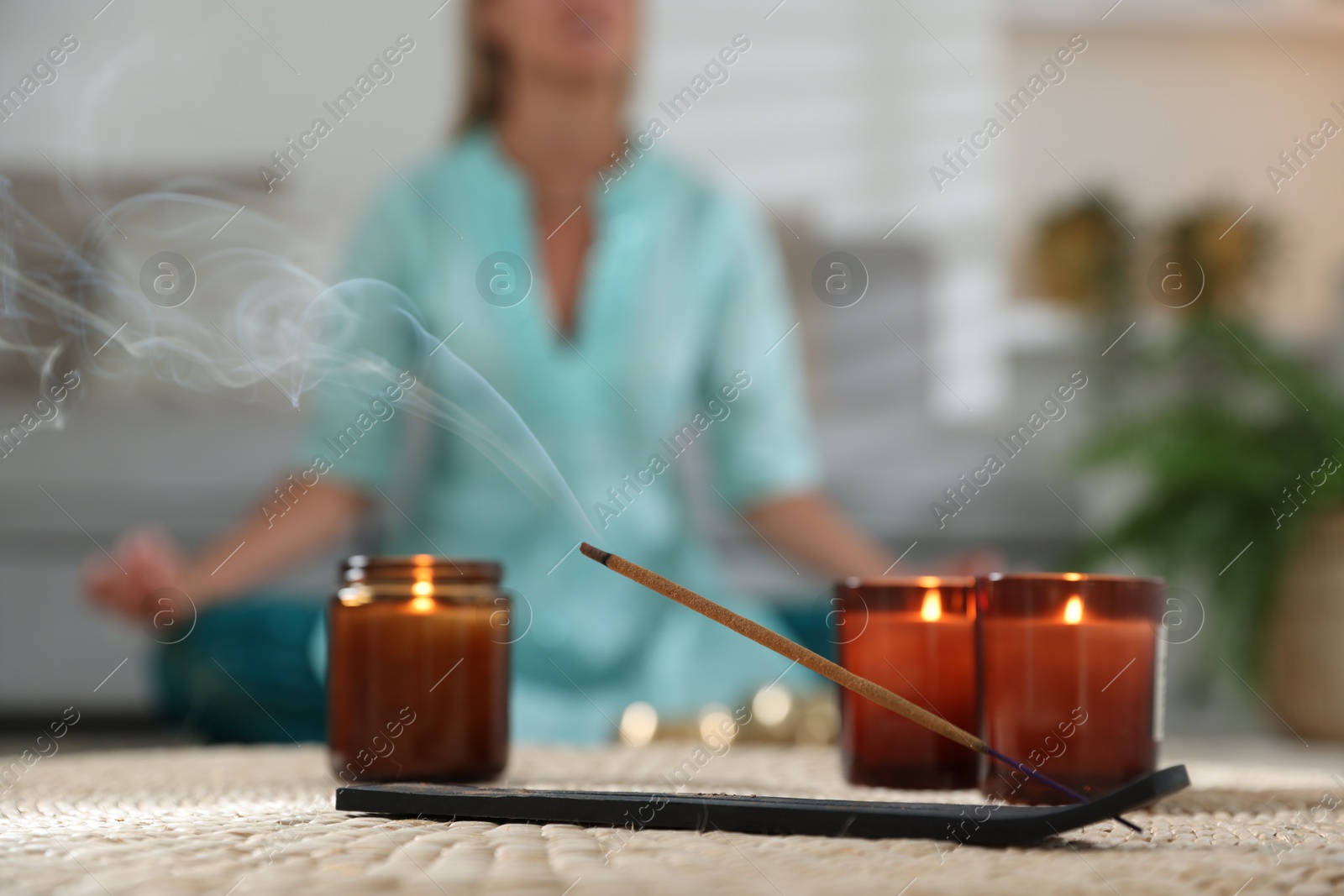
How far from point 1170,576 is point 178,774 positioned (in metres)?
1.64

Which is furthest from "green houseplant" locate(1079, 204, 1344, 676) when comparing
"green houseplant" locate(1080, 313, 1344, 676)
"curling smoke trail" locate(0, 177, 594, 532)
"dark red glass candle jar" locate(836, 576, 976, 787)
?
"dark red glass candle jar" locate(836, 576, 976, 787)

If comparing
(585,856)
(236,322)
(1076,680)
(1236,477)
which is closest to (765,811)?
(585,856)

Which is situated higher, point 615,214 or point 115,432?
point 615,214

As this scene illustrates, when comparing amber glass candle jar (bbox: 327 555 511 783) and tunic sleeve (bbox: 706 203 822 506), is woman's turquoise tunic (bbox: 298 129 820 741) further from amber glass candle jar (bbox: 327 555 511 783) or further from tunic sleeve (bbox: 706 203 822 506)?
amber glass candle jar (bbox: 327 555 511 783)

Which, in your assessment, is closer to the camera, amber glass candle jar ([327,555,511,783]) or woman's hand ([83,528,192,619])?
amber glass candle jar ([327,555,511,783])

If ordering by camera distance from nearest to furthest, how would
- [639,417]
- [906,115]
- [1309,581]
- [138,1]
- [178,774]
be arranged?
1. [178,774]
2. [639,417]
3. [1309,581]
4. [138,1]
5. [906,115]

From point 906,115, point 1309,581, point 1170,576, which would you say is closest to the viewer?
point 1309,581

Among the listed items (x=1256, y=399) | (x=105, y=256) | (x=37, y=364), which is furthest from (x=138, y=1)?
(x=1256, y=399)

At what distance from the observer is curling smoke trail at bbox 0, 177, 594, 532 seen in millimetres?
903

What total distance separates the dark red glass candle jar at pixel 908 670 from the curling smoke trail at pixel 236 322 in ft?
0.59

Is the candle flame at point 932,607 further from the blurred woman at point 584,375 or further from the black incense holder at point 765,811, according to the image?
the blurred woman at point 584,375

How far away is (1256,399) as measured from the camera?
7.75 ft

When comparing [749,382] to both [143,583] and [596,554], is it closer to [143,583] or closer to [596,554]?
[143,583]

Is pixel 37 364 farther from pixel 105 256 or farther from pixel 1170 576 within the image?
pixel 1170 576
